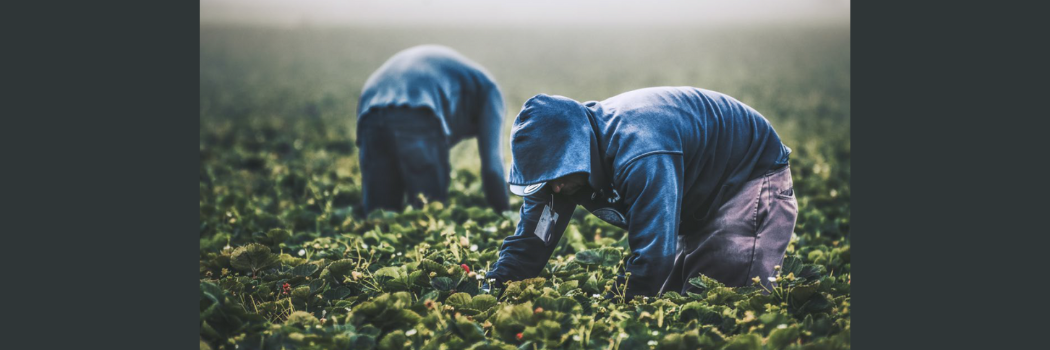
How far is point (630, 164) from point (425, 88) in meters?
2.26

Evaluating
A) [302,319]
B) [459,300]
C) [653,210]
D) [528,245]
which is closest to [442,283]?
[459,300]

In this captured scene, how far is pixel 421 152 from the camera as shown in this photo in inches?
177

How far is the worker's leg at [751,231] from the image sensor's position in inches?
112

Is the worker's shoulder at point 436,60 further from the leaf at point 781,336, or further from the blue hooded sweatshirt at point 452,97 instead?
the leaf at point 781,336

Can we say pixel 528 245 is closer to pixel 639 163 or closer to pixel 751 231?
pixel 639 163

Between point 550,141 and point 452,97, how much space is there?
2.19 meters

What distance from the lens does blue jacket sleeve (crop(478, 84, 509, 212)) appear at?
449cm

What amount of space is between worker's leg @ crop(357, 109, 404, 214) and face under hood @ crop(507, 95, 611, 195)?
210cm

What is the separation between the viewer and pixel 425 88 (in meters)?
4.54

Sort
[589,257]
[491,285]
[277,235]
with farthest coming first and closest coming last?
[277,235] → [589,257] → [491,285]

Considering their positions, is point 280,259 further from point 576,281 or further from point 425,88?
point 425,88

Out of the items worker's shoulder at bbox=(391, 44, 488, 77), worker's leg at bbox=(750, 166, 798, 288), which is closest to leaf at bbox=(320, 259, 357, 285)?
worker's leg at bbox=(750, 166, 798, 288)

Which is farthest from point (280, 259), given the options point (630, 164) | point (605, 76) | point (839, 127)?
point (605, 76)

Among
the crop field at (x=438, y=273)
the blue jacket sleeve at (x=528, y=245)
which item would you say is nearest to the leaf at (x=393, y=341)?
the crop field at (x=438, y=273)
